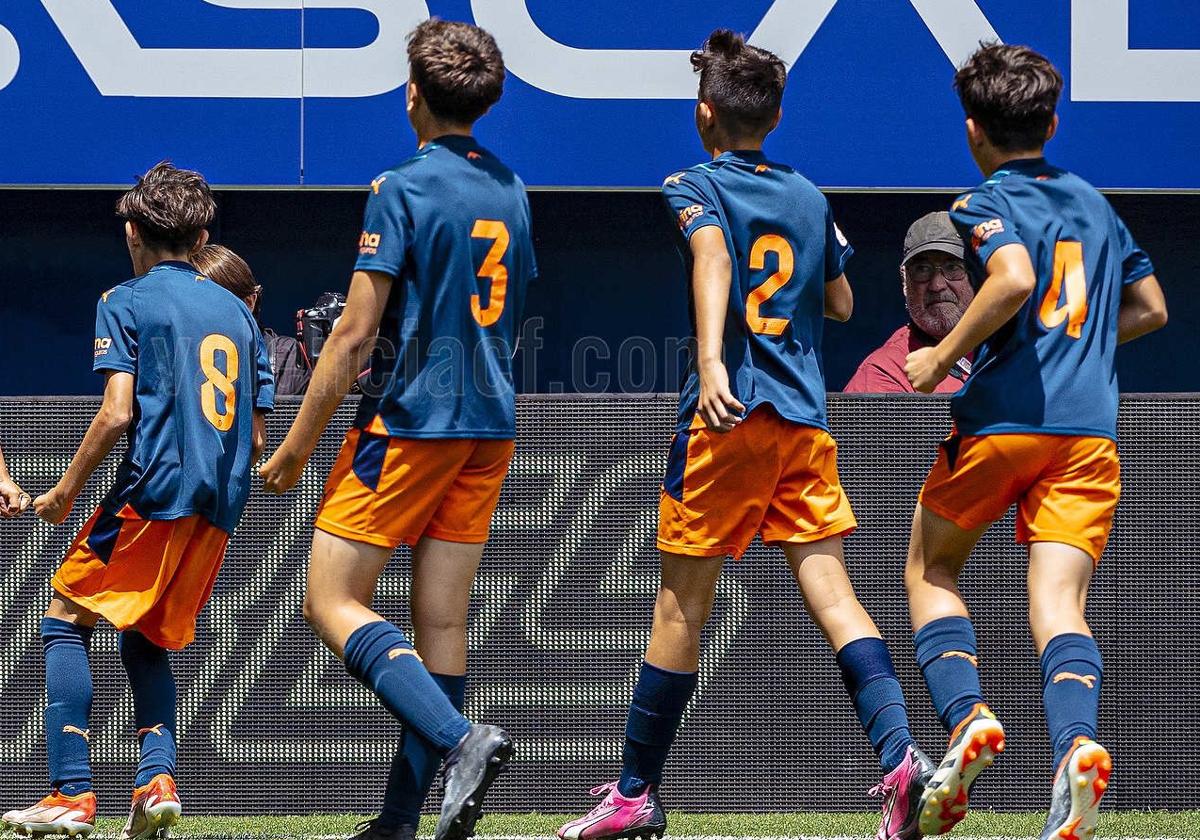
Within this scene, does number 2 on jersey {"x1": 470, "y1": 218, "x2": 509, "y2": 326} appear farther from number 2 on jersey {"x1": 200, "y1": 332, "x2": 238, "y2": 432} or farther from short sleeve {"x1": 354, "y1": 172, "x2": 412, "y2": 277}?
number 2 on jersey {"x1": 200, "y1": 332, "x2": 238, "y2": 432}

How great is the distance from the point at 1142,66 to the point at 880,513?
3.78 m

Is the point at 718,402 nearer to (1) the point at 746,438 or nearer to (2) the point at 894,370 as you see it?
(1) the point at 746,438

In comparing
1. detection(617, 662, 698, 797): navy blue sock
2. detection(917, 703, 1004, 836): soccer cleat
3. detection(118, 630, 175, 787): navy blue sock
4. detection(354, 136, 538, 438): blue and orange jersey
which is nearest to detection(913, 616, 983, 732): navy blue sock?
detection(917, 703, 1004, 836): soccer cleat

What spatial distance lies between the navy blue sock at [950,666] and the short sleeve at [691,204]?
1096 mm

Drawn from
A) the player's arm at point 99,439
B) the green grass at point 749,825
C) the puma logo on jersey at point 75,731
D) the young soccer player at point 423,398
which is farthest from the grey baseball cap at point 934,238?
the puma logo on jersey at point 75,731

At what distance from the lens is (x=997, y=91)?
356 cm

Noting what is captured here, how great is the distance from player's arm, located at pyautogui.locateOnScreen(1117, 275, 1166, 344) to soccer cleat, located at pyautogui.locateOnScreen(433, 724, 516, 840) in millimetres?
1745

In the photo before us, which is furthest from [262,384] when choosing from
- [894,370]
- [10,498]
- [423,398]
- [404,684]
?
[894,370]

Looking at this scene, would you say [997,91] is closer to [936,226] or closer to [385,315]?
[385,315]

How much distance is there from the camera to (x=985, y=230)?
344cm

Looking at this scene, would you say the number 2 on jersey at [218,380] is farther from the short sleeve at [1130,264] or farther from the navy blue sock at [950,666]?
the short sleeve at [1130,264]

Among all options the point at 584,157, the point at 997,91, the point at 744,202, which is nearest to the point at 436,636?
the point at 744,202

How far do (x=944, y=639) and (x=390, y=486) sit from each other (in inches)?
53.3

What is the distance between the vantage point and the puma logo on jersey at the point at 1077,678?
328 cm
